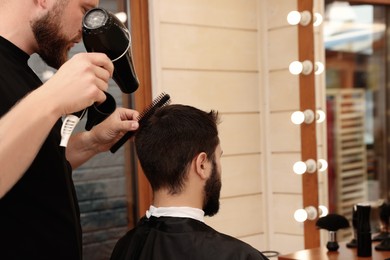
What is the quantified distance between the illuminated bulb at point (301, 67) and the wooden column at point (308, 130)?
0.02m

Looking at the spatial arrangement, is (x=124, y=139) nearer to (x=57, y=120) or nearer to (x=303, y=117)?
(x=57, y=120)

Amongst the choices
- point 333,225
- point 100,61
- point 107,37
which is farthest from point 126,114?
point 333,225

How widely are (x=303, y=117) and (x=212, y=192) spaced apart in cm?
120

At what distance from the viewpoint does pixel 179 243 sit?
4.61 feet

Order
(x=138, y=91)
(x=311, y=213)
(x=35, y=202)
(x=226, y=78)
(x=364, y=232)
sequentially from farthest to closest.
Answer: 1. (x=226, y=78)
2. (x=311, y=213)
3. (x=138, y=91)
4. (x=364, y=232)
5. (x=35, y=202)

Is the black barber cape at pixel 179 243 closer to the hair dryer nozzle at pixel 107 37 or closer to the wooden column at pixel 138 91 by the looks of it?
the hair dryer nozzle at pixel 107 37

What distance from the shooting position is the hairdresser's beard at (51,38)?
1148 mm

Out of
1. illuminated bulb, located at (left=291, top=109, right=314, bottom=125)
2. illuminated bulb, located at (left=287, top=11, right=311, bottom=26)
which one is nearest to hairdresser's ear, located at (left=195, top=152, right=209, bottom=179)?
illuminated bulb, located at (left=291, top=109, right=314, bottom=125)

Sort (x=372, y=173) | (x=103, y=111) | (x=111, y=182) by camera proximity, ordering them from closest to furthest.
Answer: (x=103, y=111)
(x=111, y=182)
(x=372, y=173)

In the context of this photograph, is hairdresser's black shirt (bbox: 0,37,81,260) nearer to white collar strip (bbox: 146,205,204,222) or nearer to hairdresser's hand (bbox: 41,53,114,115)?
hairdresser's hand (bbox: 41,53,114,115)

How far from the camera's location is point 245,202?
2.74 m

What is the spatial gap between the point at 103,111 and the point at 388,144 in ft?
5.97

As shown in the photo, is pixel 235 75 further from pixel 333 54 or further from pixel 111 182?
pixel 111 182

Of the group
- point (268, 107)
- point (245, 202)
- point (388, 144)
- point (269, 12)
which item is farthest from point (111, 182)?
point (388, 144)
